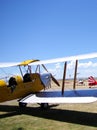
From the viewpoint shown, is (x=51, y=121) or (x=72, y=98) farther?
(x=72, y=98)

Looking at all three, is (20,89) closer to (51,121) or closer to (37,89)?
(37,89)

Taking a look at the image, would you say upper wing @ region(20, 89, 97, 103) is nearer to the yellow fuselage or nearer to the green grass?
the yellow fuselage

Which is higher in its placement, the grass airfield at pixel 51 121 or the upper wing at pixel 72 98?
the upper wing at pixel 72 98

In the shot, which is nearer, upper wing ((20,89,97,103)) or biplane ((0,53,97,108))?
upper wing ((20,89,97,103))

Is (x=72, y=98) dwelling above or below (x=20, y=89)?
below

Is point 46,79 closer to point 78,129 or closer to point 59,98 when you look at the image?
point 59,98

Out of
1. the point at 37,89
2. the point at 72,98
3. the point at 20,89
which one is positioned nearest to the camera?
the point at 72,98

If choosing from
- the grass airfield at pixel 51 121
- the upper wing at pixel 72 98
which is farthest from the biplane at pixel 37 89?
the grass airfield at pixel 51 121

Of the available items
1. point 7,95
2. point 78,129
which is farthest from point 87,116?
point 7,95

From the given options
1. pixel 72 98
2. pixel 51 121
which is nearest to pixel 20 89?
pixel 72 98

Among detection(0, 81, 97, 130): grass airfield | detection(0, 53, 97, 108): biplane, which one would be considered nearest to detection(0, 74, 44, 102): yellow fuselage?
detection(0, 53, 97, 108): biplane

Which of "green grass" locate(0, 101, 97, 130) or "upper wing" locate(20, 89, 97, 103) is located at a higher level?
"upper wing" locate(20, 89, 97, 103)

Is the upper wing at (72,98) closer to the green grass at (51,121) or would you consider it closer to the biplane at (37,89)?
the biplane at (37,89)

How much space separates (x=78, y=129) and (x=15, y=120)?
143 inches
